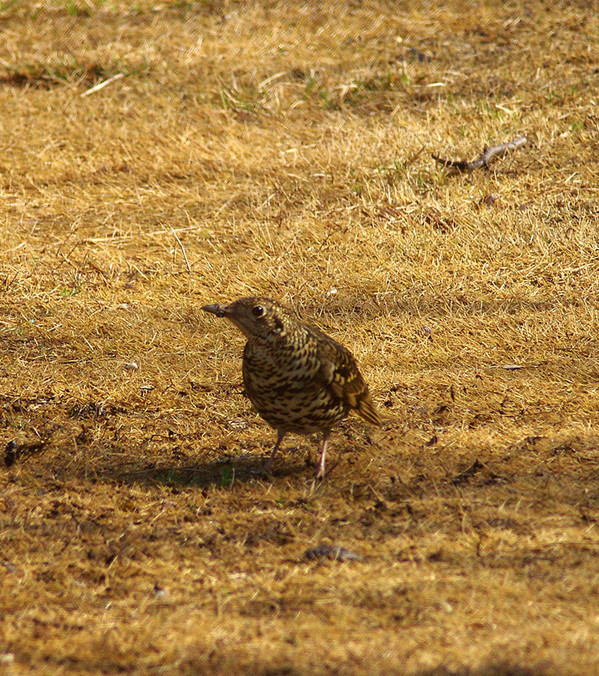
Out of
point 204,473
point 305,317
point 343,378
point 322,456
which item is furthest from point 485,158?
point 204,473

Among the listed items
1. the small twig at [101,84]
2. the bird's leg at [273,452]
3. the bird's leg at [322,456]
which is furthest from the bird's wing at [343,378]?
the small twig at [101,84]

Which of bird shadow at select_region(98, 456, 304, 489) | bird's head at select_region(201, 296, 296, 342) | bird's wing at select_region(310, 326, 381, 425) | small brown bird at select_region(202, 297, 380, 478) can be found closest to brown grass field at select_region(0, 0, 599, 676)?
bird shadow at select_region(98, 456, 304, 489)

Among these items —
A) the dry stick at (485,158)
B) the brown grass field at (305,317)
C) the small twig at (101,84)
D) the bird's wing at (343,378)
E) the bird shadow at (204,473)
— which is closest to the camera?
the brown grass field at (305,317)

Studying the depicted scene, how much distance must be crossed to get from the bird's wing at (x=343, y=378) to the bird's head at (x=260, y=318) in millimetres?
259

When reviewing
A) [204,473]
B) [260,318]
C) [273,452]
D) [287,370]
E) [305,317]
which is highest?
[260,318]

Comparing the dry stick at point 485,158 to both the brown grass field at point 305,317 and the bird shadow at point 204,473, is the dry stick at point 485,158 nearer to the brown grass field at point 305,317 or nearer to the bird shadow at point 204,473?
the brown grass field at point 305,317

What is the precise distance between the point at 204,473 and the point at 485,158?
4.99 m

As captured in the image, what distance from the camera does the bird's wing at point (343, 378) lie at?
14.7 feet

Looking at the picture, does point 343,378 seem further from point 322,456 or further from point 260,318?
point 260,318

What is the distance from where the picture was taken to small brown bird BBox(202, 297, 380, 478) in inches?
171

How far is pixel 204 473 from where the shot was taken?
15.6ft

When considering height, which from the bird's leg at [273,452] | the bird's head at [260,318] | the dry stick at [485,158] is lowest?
the bird's leg at [273,452]

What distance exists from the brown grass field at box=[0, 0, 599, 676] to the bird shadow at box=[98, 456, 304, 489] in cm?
2

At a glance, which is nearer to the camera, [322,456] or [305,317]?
[322,456]
